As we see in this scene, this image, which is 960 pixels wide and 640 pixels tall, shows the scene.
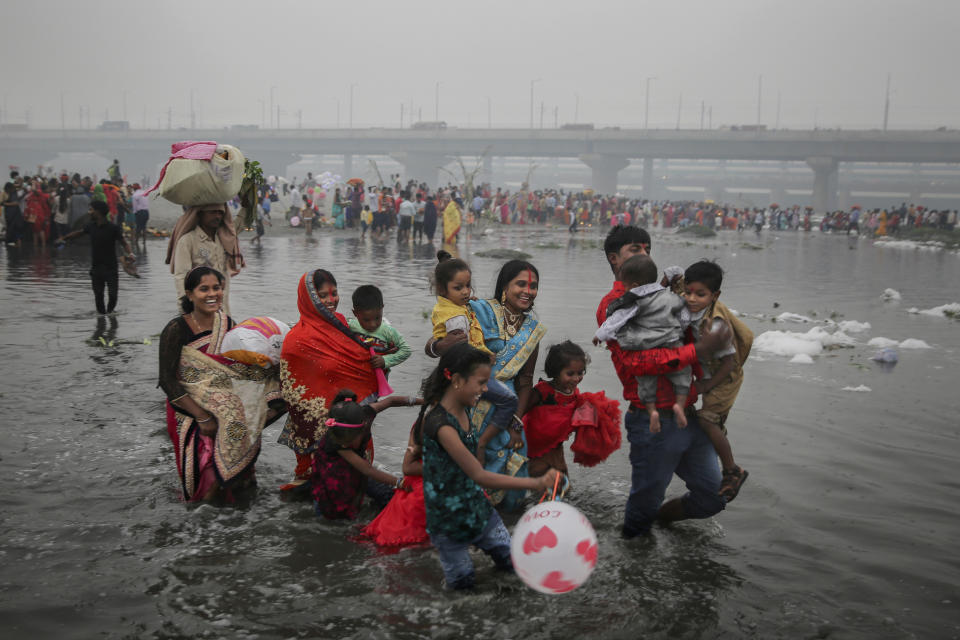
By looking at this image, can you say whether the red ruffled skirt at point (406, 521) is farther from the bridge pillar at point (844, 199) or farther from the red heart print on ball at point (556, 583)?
the bridge pillar at point (844, 199)

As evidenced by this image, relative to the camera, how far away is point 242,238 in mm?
Answer: 26031

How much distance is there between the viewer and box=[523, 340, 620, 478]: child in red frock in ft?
14.9

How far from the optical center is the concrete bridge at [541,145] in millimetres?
69500

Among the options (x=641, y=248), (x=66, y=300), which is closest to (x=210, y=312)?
(x=641, y=248)

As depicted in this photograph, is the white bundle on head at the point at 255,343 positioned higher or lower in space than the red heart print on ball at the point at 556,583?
higher

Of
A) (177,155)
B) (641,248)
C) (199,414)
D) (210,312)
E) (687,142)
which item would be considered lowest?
(199,414)

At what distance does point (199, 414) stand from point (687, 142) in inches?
2964

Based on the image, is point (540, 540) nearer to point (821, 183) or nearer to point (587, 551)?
point (587, 551)

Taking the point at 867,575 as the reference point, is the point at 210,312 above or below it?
above

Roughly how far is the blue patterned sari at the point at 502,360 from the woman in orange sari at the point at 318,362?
0.78m

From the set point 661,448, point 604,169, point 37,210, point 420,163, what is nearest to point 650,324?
point 661,448

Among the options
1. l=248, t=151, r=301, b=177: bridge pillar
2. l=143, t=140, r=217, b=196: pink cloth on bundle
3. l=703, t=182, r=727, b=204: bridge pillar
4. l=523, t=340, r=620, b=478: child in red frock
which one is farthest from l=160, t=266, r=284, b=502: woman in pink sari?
l=703, t=182, r=727, b=204: bridge pillar

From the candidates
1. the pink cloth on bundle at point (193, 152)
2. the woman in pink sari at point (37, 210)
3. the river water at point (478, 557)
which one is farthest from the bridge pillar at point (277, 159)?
the pink cloth on bundle at point (193, 152)

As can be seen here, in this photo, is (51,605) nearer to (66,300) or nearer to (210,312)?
(210,312)
